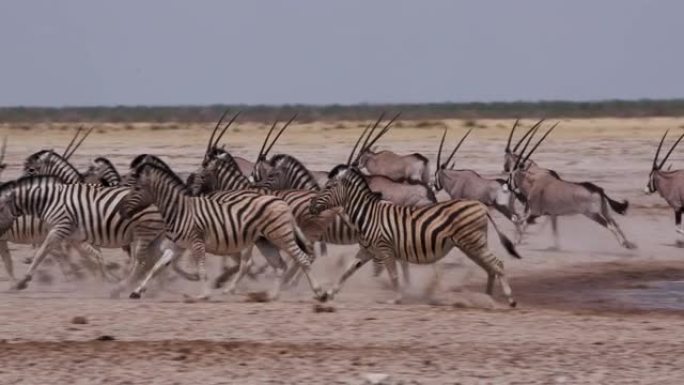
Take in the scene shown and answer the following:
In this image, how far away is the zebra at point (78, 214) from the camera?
44.9ft

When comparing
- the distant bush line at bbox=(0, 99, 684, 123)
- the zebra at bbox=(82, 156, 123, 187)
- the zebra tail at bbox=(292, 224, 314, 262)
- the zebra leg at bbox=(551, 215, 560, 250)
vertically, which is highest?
the zebra at bbox=(82, 156, 123, 187)

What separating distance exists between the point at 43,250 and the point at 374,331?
13.2ft

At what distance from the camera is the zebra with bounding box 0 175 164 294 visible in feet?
44.9

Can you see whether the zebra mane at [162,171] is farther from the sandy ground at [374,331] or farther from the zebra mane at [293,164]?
the zebra mane at [293,164]

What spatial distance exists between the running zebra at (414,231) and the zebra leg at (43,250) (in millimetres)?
2304

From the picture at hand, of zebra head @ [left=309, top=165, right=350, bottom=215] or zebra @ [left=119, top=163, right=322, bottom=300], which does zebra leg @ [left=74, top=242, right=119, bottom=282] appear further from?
zebra head @ [left=309, top=165, right=350, bottom=215]

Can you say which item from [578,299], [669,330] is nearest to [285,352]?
[669,330]

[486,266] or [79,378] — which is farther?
[486,266]

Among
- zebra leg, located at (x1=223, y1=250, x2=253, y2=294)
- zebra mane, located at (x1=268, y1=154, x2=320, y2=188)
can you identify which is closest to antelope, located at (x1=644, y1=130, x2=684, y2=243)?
zebra mane, located at (x1=268, y1=154, x2=320, y2=188)

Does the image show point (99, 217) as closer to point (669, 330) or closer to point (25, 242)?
point (25, 242)

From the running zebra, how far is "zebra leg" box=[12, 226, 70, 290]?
7.56ft

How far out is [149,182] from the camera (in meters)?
13.3

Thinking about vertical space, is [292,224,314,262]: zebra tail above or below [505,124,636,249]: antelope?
above

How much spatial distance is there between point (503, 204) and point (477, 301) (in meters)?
6.76
